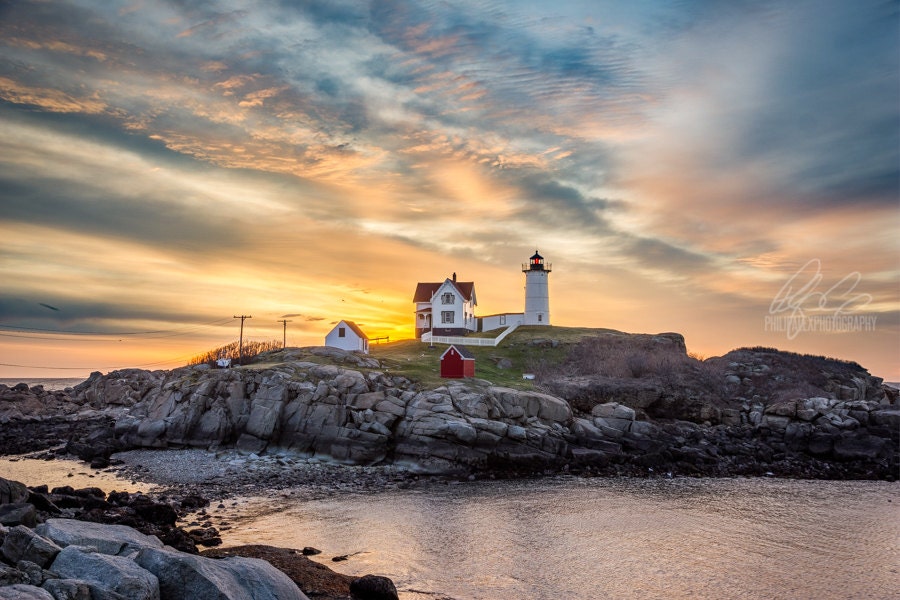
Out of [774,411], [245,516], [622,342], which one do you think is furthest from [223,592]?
[622,342]

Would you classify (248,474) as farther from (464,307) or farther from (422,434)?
(464,307)

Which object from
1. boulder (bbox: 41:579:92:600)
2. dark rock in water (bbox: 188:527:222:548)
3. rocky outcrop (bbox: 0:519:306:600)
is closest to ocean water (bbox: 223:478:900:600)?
dark rock in water (bbox: 188:527:222:548)

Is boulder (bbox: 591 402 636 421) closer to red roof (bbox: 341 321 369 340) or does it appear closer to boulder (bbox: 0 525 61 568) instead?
red roof (bbox: 341 321 369 340)

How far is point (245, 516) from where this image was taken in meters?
25.3

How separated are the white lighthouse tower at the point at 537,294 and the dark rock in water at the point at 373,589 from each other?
66.1 m

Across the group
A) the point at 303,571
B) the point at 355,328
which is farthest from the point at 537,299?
the point at 303,571

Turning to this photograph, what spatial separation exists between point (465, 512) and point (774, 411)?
102ft

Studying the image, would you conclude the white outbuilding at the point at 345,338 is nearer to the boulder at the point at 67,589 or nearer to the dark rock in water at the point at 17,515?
the dark rock in water at the point at 17,515

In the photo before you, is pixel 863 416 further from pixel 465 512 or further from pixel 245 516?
pixel 245 516

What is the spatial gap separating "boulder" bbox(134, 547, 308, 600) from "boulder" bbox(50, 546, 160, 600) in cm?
26

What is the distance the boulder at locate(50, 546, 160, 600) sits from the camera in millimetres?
10664

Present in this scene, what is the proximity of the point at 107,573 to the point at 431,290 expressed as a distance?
70229mm

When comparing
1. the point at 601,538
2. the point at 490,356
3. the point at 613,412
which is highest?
the point at 490,356

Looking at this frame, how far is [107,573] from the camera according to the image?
10.9m
